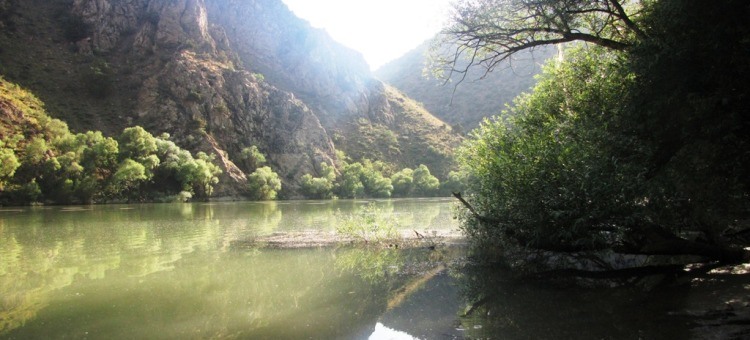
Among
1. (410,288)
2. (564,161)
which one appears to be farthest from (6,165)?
(564,161)

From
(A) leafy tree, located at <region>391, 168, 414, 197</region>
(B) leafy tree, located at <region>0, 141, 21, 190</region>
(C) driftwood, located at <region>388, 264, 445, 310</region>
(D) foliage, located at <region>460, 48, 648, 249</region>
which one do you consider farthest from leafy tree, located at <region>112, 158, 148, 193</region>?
(C) driftwood, located at <region>388, 264, 445, 310</region>

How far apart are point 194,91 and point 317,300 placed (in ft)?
356

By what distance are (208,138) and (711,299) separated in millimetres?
104730

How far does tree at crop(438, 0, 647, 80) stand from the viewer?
12.6 m

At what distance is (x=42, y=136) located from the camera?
73.1 metres

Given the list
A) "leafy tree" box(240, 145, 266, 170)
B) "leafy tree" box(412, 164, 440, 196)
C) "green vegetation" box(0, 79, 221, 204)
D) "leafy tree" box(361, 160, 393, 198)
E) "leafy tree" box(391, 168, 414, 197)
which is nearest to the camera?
"green vegetation" box(0, 79, 221, 204)

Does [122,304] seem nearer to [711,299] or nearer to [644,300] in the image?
[644,300]

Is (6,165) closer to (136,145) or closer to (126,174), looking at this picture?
(126,174)

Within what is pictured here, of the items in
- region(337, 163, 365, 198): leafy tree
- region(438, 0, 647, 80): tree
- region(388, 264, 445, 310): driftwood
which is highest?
region(438, 0, 647, 80): tree

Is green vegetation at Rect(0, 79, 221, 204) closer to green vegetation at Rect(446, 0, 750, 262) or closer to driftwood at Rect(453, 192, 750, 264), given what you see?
green vegetation at Rect(446, 0, 750, 262)

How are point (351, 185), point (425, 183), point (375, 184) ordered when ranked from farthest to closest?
1. point (425, 183)
2. point (375, 184)
3. point (351, 185)

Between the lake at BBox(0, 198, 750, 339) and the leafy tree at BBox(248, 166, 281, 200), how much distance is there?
78.6 metres

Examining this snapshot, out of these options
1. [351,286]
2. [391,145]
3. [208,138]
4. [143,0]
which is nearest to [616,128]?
[351,286]

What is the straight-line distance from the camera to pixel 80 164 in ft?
231
